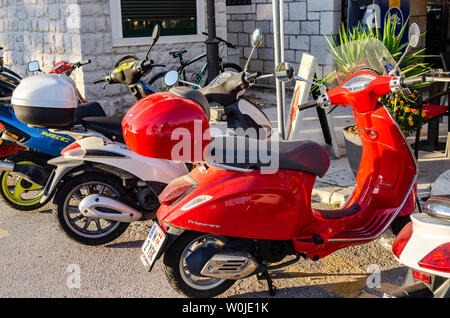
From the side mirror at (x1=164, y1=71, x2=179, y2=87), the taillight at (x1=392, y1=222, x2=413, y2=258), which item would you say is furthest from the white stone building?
the taillight at (x1=392, y1=222, x2=413, y2=258)

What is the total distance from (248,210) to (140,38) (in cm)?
654

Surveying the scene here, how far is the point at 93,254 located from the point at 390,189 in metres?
2.25

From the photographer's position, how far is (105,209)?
4090 mm

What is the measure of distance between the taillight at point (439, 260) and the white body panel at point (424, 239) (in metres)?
0.01

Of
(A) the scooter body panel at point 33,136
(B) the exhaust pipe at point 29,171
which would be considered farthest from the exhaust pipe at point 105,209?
(A) the scooter body panel at point 33,136

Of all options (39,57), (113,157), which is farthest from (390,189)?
(39,57)

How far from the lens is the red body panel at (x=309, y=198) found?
302 centimetres

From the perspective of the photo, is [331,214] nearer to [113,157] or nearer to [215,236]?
[215,236]

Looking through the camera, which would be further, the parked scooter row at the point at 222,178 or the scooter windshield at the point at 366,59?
the scooter windshield at the point at 366,59

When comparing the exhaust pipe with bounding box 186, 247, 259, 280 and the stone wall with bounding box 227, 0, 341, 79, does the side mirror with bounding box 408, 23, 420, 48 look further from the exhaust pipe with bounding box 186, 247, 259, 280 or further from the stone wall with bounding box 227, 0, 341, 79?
the stone wall with bounding box 227, 0, 341, 79

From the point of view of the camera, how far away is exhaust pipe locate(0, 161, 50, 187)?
15.3 ft

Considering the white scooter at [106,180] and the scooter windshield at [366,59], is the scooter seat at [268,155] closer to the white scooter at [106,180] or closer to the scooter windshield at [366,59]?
the scooter windshield at [366,59]

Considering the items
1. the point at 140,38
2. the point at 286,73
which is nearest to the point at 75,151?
the point at 286,73

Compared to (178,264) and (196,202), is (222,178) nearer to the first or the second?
(196,202)
